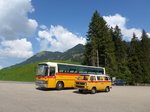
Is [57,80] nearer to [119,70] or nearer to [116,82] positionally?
[116,82]

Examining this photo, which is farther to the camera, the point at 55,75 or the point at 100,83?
the point at 55,75

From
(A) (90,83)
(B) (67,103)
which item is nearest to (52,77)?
(A) (90,83)

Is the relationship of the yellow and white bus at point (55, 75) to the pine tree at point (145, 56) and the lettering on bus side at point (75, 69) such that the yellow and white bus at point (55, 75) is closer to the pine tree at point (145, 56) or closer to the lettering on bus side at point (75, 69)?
the lettering on bus side at point (75, 69)

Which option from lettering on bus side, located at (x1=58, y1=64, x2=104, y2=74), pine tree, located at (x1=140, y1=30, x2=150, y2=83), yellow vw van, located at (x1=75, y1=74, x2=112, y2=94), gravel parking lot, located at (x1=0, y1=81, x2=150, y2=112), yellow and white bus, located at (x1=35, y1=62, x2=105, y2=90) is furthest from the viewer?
pine tree, located at (x1=140, y1=30, x2=150, y2=83)

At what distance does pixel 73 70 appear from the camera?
2405 centimetres

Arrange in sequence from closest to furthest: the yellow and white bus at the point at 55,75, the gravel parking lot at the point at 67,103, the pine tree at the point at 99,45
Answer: the gravel parking lot at the point at 67,103
the yellow and white bus at the point at 55,75
the pine tree at the point at 99,45

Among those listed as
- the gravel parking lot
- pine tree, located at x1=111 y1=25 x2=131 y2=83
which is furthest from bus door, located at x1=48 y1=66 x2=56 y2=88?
pine tree, located at x1=111 y1=25 x2=131 y2=83

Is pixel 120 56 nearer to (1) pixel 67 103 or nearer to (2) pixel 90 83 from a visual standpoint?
(2) pixel 90 83

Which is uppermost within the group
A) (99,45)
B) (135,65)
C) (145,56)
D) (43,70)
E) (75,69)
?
(99,45)

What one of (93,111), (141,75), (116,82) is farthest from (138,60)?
(93,111)

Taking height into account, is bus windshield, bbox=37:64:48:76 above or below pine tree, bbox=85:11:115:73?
below

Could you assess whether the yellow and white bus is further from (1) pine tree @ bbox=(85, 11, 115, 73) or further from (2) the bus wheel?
(1) pine tree @ bbox=(85, 11, 115, 73)

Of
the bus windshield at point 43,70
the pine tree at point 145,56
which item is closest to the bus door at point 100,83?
the bus windshield at point 43,70

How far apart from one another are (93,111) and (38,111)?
3.10 meters
